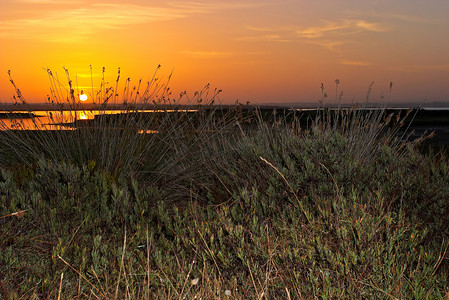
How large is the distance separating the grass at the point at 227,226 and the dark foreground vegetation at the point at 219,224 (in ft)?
0.05

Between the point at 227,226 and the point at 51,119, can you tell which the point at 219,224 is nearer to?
the point at 227,226

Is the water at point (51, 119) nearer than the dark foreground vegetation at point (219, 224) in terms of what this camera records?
No

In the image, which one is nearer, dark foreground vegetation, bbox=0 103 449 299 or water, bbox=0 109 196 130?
dark foreground vegetation, bbox=0 103 449 299

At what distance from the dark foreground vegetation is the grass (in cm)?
2

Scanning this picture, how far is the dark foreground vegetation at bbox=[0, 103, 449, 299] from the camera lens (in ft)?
11.2

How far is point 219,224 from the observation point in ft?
13.3

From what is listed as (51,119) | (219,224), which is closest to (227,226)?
(219,224)

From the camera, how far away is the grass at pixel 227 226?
340 cm

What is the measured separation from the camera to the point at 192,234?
3930mm

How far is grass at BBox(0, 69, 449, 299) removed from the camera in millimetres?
3396

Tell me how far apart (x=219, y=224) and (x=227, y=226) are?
0.30 m

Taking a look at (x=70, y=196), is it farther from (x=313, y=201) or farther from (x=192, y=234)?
(x=313, y=201)

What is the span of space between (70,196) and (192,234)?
172cm

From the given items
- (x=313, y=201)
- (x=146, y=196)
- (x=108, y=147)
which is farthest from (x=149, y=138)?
(x=313, y=201)
